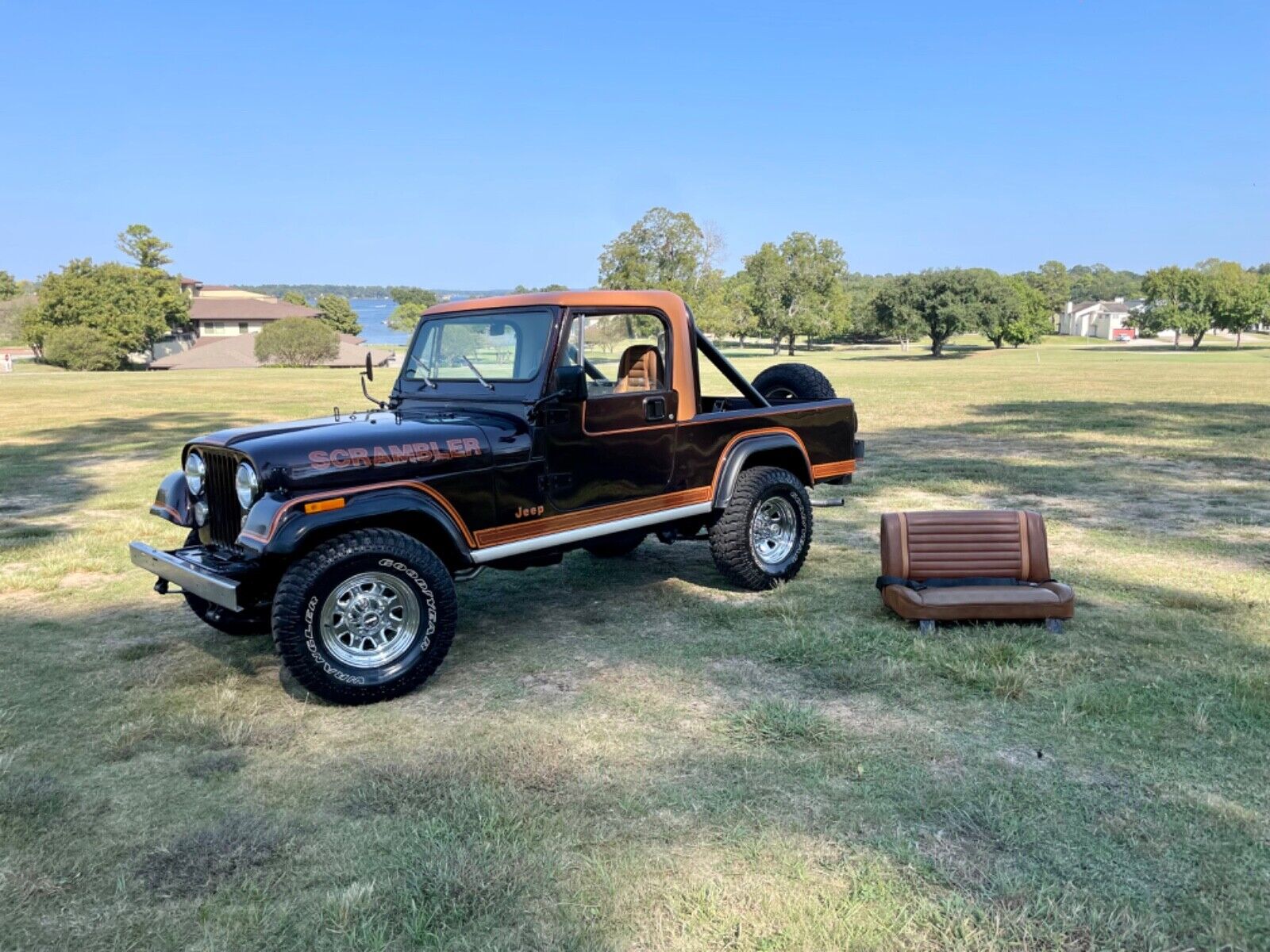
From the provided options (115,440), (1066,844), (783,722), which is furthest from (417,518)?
(115,440)

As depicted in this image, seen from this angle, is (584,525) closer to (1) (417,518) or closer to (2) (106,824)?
(1) (417,518)

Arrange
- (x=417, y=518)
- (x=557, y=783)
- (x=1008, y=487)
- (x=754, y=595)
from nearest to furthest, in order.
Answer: (x=557, y=783) → (x=417, y=518) → (x=754, y=595) → (x=1008, y=487)

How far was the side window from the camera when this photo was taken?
19.1ft

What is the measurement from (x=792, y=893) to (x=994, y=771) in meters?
1.29

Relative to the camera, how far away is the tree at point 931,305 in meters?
70.2

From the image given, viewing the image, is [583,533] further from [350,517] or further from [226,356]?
[226,356]

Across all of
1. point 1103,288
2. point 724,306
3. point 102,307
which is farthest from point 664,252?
point 1103,288

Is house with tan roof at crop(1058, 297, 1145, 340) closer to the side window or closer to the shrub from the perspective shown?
the shrub

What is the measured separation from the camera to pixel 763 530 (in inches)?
265

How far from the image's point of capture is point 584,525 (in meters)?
5.45

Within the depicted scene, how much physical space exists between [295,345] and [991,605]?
6795cm

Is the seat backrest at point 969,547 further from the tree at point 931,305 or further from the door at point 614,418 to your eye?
the tree at point 931,305

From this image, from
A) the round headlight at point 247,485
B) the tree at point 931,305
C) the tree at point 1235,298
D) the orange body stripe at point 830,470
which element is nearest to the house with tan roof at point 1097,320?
the tree at point 1235,298

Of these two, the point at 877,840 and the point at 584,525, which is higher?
the point at 584,525
